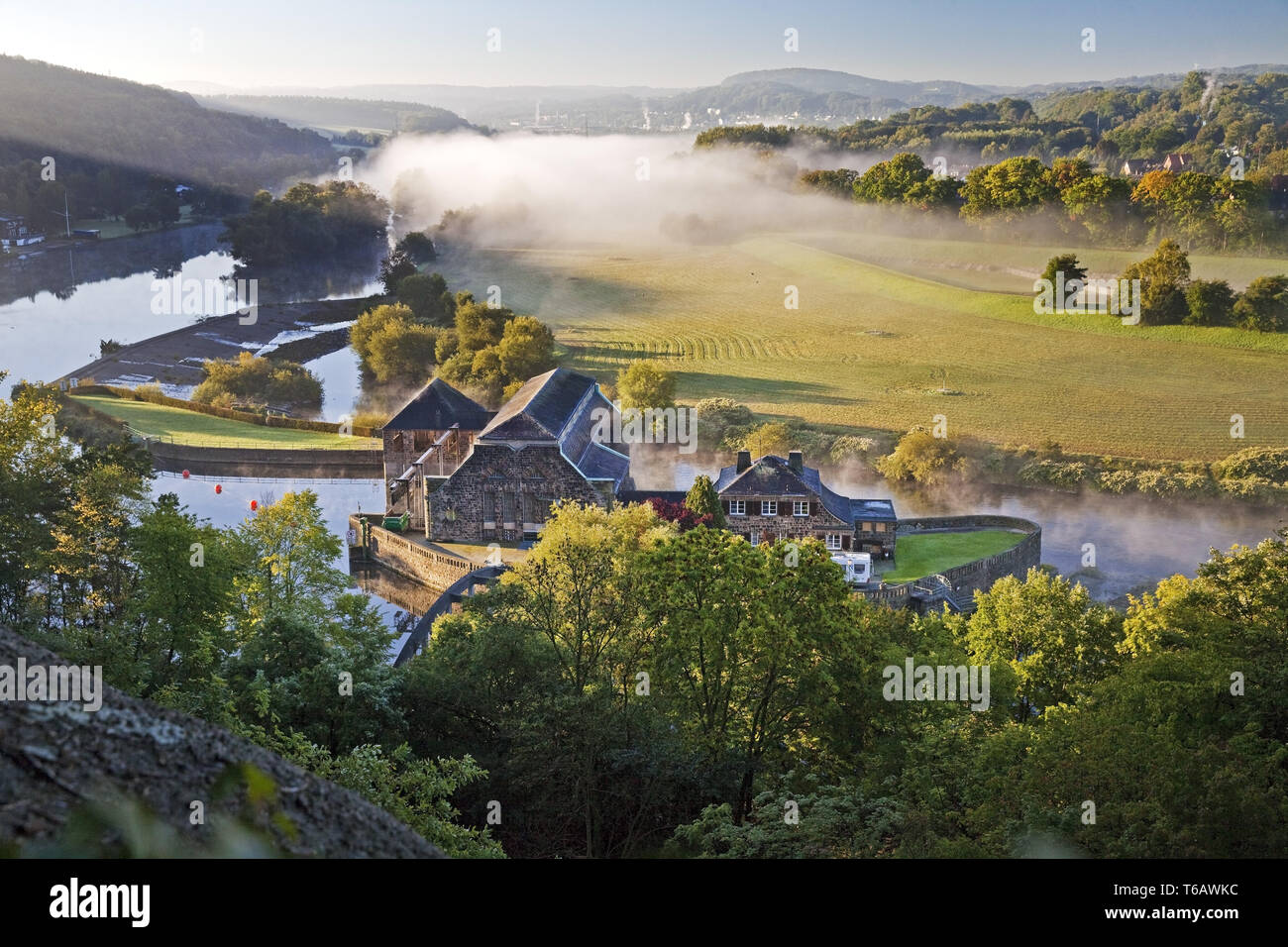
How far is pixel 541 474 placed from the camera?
28406 mm

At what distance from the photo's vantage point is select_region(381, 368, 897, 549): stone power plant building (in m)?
27.4

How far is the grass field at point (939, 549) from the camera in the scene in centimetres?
2661

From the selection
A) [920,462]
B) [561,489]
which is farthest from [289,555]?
[920,462]

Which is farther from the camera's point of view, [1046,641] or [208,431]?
[208,431]

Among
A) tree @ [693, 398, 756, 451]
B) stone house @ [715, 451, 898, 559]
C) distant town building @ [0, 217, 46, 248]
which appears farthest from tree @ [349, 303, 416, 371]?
distant town building @ [0, 217, 46, 248]

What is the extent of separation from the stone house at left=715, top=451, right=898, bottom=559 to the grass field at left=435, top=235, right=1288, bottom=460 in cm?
1582

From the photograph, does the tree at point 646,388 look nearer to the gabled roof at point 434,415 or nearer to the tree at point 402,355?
the gabled roof at point 434,415

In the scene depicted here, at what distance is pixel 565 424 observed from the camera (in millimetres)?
29562

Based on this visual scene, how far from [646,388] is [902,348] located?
65.1 feet

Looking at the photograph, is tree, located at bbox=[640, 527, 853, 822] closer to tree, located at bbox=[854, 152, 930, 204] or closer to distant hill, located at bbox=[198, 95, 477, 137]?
tree, located at bbox=[854, 152, 930, 204]

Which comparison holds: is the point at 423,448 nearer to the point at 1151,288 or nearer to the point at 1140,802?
the point at 1140,802

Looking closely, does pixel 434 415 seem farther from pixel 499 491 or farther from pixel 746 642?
pixel 746 642

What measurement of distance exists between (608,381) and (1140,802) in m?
40.8
